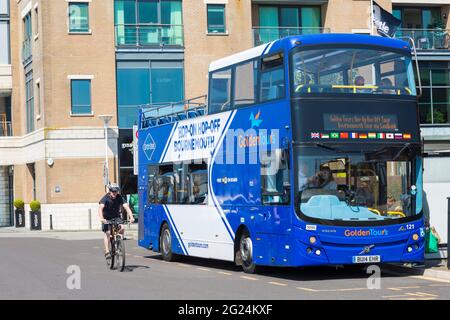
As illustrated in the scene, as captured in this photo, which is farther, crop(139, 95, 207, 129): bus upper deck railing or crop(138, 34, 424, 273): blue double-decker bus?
crop(139, 95, 207, 129): bus upper deck railing

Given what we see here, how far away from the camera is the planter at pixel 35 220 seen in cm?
4588

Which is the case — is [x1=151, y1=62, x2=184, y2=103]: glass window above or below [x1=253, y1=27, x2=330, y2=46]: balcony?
below

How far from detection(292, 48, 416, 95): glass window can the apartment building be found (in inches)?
1091

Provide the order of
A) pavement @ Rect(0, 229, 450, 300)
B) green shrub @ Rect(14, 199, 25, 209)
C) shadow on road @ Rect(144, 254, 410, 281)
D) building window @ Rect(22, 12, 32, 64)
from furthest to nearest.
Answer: green shrub @ Rect(14, 199, 25, 209) → building window @ Rect(22, 12, 32, 64) → shadow on road @ Rect(144, 254, 410, 281) → pavement @ Rect(0, 229, 450, 300)

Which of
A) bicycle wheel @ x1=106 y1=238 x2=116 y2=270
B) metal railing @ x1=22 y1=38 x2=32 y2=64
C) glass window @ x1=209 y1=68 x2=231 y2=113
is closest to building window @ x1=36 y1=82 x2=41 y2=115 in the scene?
metal railing @ x1=22 y1=38 x2=32 y2=64

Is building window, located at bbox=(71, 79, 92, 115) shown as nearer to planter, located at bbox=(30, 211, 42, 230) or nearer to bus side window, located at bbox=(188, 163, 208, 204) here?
planter, located at bbox=(30, 211, 42, 230)

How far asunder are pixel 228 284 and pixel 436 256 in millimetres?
5152

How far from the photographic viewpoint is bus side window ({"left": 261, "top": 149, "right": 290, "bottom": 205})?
1653 centimetres

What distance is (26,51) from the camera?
49.8m

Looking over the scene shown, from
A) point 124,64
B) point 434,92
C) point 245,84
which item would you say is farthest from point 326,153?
point 434,92

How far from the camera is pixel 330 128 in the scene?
16.5m

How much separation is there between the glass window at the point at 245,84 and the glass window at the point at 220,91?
37 centimetres

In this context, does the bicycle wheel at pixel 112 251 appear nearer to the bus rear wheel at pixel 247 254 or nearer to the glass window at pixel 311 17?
the bus rear wheel at pixel 247 254

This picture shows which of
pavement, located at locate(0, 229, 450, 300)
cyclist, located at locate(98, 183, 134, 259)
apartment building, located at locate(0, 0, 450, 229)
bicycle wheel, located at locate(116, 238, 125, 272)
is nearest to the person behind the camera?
pavement, located at locate(0, 229, 450, 300)
